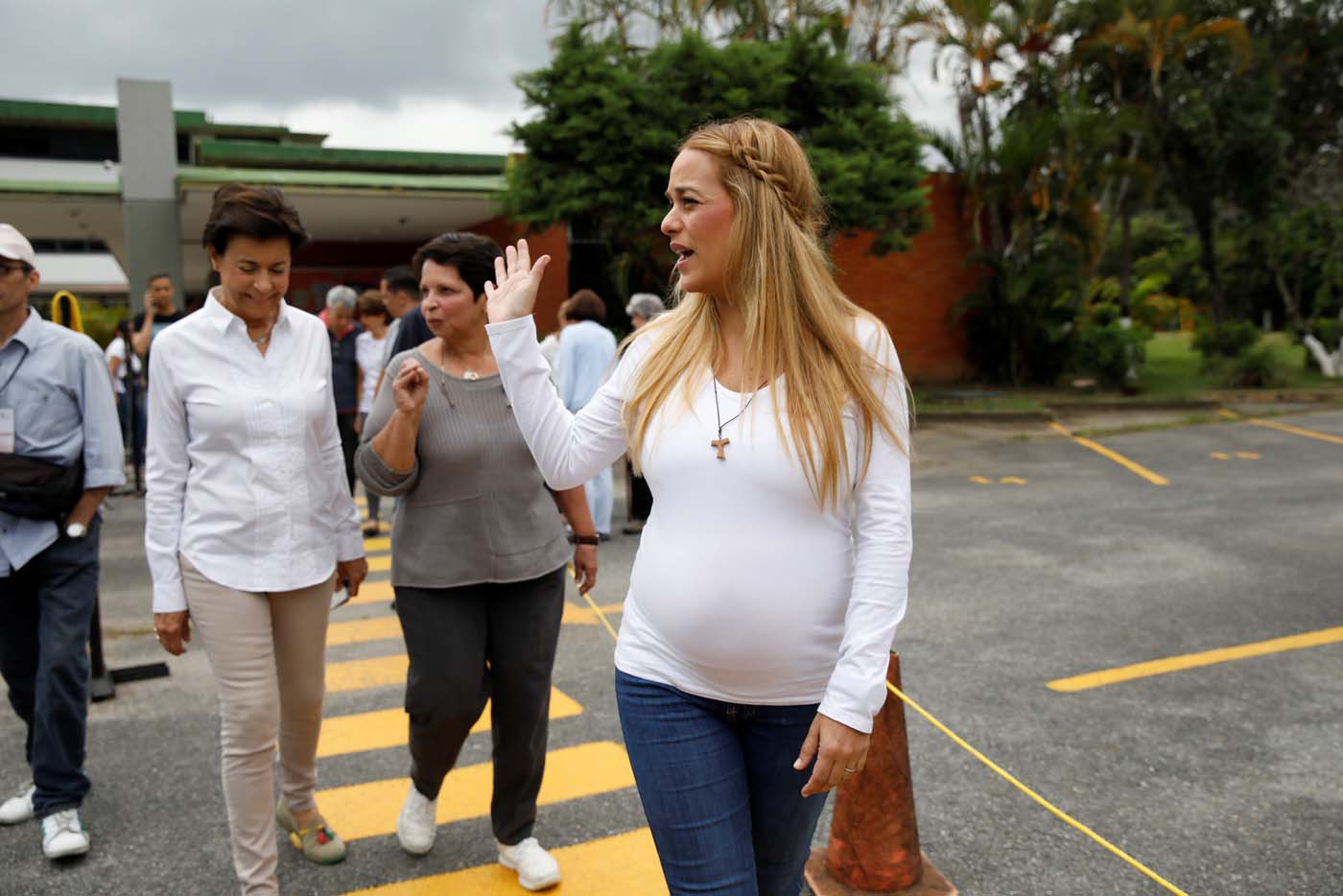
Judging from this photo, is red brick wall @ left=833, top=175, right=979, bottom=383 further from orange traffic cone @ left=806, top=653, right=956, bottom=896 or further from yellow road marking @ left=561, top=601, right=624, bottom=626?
orange traffic cone @ left=806, top=653, right=956, bottom=896

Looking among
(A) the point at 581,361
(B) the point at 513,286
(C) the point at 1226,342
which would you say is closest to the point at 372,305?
(A) the point at 581,361

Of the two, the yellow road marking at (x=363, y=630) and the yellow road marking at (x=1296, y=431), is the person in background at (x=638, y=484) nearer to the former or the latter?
the yellow road marking at (x=363, y=630)

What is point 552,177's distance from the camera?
15.7 meters

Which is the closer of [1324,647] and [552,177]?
[1324,647]

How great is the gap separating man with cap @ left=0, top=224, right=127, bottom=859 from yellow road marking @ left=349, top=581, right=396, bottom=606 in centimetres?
326

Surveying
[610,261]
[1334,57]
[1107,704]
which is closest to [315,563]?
[1107,704]

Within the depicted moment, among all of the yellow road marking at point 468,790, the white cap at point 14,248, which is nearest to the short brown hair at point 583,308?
the yellow road marking at point 468,790

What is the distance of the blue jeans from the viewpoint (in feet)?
6.82

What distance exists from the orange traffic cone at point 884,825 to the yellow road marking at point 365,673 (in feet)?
9.52

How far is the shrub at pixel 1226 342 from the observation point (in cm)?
1927

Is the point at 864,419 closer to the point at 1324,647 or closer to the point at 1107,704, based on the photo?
the point at 1107,704

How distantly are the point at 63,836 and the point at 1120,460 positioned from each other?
11730 mm

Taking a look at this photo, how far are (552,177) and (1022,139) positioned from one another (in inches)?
323

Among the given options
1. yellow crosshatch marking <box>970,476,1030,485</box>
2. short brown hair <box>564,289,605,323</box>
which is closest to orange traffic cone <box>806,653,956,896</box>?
short brown hair <box>564,289,605,323</box>
